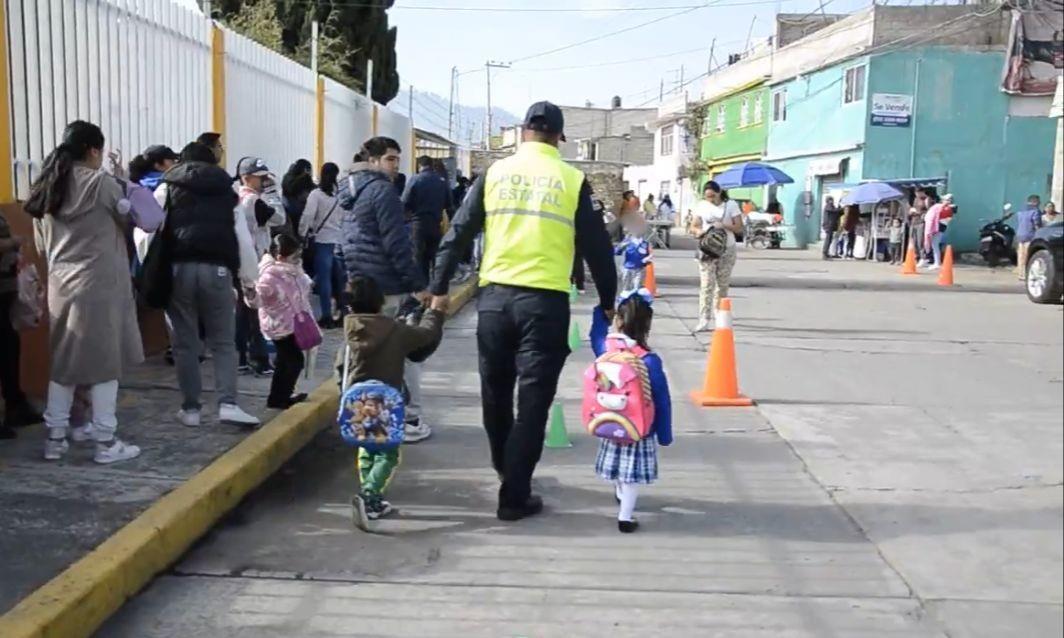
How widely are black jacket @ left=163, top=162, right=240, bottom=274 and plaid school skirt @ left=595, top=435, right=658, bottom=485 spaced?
8.73 feet

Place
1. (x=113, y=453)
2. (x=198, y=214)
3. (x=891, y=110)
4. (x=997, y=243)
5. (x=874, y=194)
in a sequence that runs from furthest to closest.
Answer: (x=891, y=110), (x=874, y=194), (x=997, y=243), (x=198, y=214), (x=113, y=453)

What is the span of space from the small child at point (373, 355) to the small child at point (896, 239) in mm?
22465

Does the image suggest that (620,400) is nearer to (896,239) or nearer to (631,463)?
(631,463)

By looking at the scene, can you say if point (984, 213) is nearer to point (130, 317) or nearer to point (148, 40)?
point (148, 40)

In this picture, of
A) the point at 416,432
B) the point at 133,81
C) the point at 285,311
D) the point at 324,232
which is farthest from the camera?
the point at 324,232

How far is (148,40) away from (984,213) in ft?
80.8

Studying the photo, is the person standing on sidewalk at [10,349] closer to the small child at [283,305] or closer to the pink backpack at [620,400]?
the small child at [283,305]

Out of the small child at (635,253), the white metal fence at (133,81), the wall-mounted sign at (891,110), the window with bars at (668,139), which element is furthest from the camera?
the window with bars at (668,139)

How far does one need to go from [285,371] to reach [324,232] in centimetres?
368

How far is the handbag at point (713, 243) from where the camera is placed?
1123 cm

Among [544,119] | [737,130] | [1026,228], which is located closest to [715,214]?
[544,119]

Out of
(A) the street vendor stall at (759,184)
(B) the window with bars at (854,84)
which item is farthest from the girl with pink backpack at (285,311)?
(B) the window with bars at (854,84)

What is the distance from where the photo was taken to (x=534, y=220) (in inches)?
201

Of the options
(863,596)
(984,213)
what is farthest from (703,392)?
(984,213)
